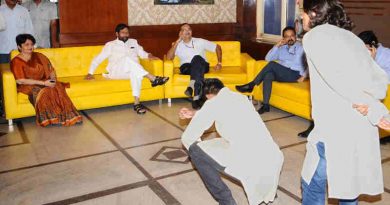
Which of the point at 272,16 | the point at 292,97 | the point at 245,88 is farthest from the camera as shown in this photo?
the point at 272,16

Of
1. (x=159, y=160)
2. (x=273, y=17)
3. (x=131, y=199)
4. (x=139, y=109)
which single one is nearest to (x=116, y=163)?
(x=159, y=160)

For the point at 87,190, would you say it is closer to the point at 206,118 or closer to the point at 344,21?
the point at 206,118

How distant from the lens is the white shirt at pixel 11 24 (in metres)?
5.65

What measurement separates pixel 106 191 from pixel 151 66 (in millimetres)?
2752

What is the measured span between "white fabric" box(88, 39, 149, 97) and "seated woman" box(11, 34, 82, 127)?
753 millimetres

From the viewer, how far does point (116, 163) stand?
366 cm

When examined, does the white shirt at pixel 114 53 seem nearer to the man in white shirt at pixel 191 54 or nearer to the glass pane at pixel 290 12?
the man in white shirt at pixel 191 54

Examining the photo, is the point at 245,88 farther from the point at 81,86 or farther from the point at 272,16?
the point at 272,16

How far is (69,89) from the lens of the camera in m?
4.97

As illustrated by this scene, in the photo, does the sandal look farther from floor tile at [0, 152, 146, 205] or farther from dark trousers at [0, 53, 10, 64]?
dark trousers at [0, 53, 10, 64]

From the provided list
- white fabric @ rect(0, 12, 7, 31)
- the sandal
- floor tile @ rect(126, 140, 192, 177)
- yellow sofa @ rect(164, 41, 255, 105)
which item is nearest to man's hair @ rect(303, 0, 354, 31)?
floor tile @ rect(126, 140, 192, 177)

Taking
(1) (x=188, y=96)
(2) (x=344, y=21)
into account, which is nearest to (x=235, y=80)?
(1) (x=188, y=96)

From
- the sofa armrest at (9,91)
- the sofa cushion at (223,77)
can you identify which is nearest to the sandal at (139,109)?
the sofa cushion at (223,77)

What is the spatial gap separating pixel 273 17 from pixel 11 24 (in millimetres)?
4168
